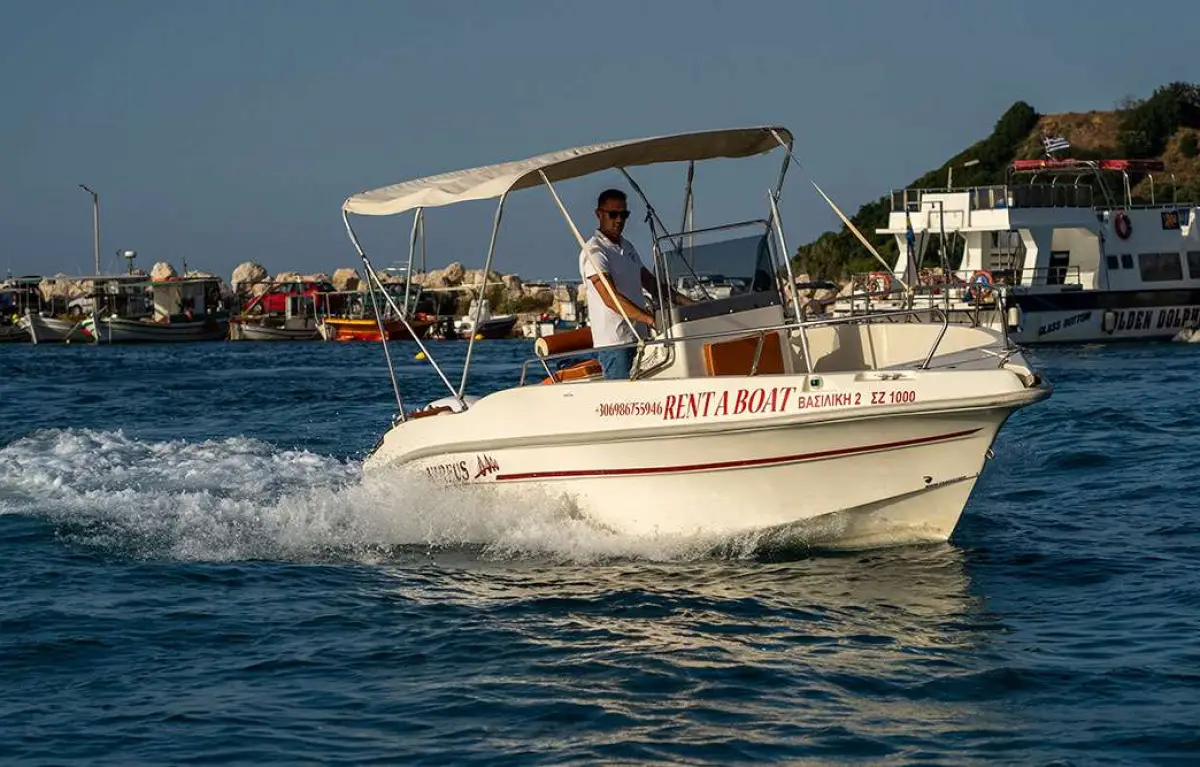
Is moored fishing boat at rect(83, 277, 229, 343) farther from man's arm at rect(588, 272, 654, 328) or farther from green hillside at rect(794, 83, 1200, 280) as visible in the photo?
man's arm at rect(588, 272, 654, 328)

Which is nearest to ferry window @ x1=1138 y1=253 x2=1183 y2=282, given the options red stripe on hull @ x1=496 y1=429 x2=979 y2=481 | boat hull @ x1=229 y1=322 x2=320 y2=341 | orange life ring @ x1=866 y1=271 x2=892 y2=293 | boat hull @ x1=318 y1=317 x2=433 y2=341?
orange life ring @ x1=866 y1=271 x2=892 y2=293

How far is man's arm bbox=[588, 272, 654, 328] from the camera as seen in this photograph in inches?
441

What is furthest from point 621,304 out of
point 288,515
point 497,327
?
point 497,327

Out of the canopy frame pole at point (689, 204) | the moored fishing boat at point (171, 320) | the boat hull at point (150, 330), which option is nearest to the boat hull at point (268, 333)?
the moored fishing boat at point (171, 320)

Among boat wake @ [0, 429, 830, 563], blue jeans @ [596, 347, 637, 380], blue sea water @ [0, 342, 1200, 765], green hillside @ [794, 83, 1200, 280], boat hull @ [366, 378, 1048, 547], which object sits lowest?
blue sea water @ [0, 342, 1200, 765]

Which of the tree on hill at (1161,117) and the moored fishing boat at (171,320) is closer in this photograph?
the moored fishing boat at (171,320)

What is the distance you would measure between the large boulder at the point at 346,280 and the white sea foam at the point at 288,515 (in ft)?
252

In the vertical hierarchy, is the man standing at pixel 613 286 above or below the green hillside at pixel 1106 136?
below

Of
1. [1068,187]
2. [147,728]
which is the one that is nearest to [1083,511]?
[147,728]

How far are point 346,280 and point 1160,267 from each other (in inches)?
2314

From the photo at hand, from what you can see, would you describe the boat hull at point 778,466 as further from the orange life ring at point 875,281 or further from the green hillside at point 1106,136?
the green hillside at point 1106,136

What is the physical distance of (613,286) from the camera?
11352 mm

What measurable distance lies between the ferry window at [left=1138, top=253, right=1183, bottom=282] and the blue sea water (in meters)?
29.5

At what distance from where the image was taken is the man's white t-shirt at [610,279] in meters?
11.5
